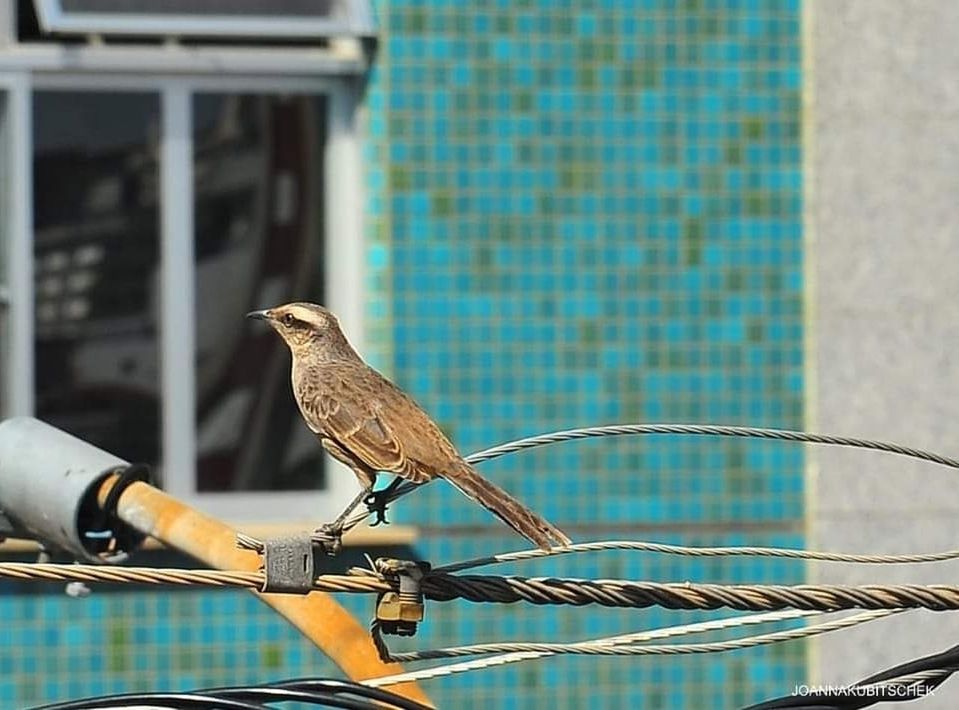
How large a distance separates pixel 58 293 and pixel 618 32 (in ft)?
7.16

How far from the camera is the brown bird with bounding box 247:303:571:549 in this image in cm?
417

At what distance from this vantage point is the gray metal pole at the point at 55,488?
481 centimetres

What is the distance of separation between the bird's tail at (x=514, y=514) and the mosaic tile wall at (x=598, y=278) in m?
3.96

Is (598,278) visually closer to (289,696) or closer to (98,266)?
(98,266)

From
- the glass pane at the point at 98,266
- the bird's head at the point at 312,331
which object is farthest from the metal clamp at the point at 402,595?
the glass pane at the point at 98,266

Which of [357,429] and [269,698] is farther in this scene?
[357,429]

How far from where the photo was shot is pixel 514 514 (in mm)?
4035

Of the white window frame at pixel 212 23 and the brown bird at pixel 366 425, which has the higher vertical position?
the white window frame at pixel 212 23

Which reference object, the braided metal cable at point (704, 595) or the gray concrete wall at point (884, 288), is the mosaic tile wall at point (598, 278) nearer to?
the gray concrete wall at point (884, 288)

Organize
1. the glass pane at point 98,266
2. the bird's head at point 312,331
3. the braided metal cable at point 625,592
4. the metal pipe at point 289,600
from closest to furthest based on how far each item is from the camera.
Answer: the braided metal cable at point 625,592 < the metal pipe at point 289,600 < the bird's head at point 312,331 < the glass pane at point 98,266

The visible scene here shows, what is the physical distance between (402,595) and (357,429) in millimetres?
787

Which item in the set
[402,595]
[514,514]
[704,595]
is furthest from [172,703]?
[704,595]

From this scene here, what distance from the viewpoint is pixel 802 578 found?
8.46 metres

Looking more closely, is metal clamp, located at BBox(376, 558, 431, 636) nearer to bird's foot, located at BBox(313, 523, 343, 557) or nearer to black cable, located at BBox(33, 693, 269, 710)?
bird's foot, located at BBox(313, 523, 343, 557)
